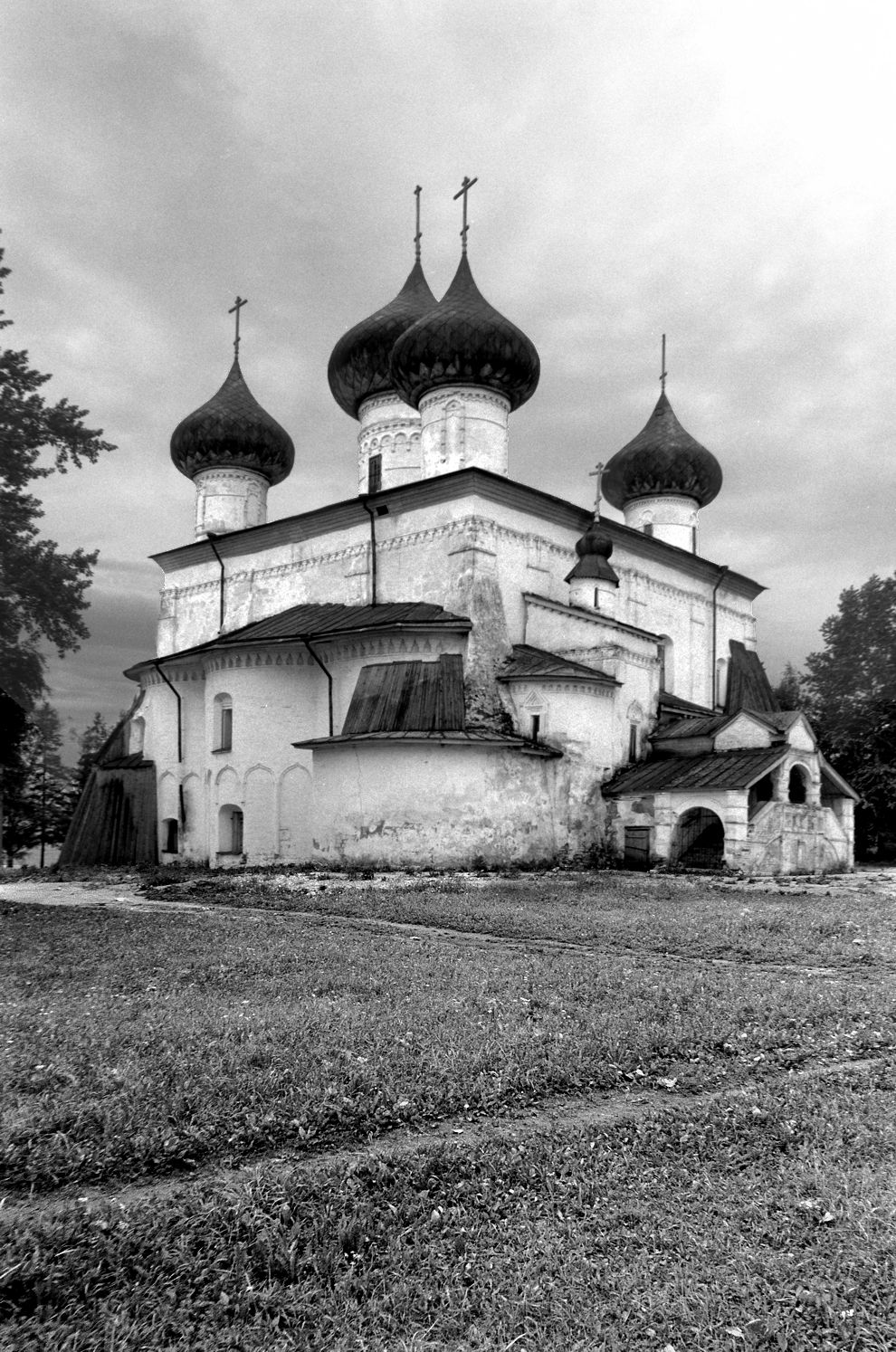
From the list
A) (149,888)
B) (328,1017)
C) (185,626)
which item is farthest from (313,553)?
(328,1017)

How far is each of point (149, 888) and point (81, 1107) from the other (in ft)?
45.8

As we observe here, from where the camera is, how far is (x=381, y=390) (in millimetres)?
29016

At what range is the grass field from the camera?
Result: 310 cm

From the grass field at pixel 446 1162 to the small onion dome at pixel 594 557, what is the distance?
17.4 m

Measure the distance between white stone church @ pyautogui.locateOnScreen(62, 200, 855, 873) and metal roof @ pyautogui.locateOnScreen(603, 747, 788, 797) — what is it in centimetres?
6

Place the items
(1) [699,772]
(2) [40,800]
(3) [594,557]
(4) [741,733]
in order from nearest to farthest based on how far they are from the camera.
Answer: (1) [699,772] → (4) [741,733] → (3) [594,557] → (2) [40,800]

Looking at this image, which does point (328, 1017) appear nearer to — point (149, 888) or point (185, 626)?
point (149, 888)

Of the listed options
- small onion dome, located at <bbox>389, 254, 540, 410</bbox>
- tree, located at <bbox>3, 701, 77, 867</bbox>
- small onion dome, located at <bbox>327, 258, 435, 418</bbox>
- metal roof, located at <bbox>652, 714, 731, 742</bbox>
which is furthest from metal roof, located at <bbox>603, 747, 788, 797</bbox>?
tree, located at <bbox>3, 701, 77, 867</bbox>

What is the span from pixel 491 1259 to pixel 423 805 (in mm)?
17038

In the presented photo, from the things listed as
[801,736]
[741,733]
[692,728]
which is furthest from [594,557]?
[801,736]

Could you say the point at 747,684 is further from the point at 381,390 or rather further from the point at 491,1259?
the point at 491,1259

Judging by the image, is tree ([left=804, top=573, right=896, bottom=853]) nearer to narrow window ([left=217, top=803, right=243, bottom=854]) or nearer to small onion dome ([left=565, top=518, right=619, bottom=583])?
small onion dome ([left=565, top=518, right=619, bottom=583])

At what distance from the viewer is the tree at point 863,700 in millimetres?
32219

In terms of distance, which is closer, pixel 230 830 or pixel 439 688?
pixel 439 688
